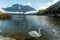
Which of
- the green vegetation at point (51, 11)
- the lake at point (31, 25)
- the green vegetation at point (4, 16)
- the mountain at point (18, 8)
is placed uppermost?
the mountain at point (18, 8)

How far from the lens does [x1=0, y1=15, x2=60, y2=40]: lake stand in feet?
7.38

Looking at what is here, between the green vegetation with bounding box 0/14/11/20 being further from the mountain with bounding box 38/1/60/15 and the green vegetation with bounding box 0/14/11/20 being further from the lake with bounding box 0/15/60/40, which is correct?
the mountain with bounding box 38/1/60/15

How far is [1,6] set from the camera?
2.30 meters

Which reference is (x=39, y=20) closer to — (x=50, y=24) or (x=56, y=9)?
(x=50, y=24)

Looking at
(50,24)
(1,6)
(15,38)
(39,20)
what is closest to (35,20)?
(39,20)

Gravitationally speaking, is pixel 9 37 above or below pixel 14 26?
below

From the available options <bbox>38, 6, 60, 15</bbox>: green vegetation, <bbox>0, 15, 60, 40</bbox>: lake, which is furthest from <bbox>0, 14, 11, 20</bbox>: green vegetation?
<bbox>38, 6, 60, 15</bbox>: green vegetation

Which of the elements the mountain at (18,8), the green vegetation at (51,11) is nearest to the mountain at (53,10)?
the green vegetation at (51,11)

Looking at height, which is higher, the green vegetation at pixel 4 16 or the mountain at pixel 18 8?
the mountain at pixel 18 8

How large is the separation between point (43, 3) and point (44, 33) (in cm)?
49

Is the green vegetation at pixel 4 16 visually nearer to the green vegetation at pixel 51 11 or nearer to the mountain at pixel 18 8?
the mountain at pixel 18 8

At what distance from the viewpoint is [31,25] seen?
2277mm

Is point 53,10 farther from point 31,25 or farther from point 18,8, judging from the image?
point 18,8

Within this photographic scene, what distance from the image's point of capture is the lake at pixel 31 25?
2.25 meters
